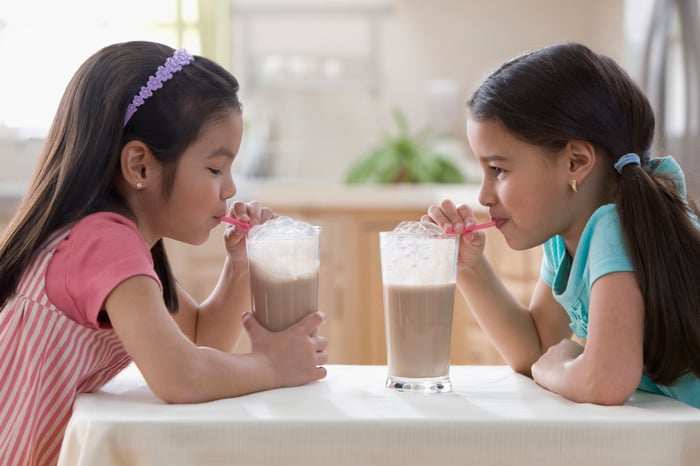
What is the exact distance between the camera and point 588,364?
0.96 m

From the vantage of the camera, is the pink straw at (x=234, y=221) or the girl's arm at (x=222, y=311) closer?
the pink straw at (x=234, y=221)

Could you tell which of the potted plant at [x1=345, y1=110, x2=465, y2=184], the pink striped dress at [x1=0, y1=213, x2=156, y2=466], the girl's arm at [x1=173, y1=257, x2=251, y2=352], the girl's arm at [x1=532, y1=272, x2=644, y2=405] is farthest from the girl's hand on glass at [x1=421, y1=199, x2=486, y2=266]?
the potted plant at [x1=345, y1=110, x2=465, y2=184]

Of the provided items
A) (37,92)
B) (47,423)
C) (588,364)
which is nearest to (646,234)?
(588,364)

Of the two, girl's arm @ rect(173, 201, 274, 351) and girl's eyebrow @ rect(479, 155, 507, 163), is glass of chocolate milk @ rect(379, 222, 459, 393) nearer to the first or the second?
girl's eyebrow @ rect(479, 155, 507, 163)

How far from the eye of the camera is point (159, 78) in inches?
45.5

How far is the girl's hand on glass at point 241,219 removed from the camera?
1266 mm

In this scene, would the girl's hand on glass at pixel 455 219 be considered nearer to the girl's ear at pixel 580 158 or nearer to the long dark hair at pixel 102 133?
the girl's ear at pixel 580 158

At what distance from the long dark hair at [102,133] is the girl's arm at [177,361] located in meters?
0.18

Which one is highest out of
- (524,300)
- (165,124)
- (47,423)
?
(165,124)

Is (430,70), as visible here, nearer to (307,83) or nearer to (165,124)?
(307,83)

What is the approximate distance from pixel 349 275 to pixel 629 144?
2.00 metres

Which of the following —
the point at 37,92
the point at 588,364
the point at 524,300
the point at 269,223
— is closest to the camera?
the point at 588,364

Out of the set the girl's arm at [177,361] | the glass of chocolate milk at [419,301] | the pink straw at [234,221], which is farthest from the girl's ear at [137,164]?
the glass of chocolate milk at [419,301]

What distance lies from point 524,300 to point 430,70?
4.44 feet
